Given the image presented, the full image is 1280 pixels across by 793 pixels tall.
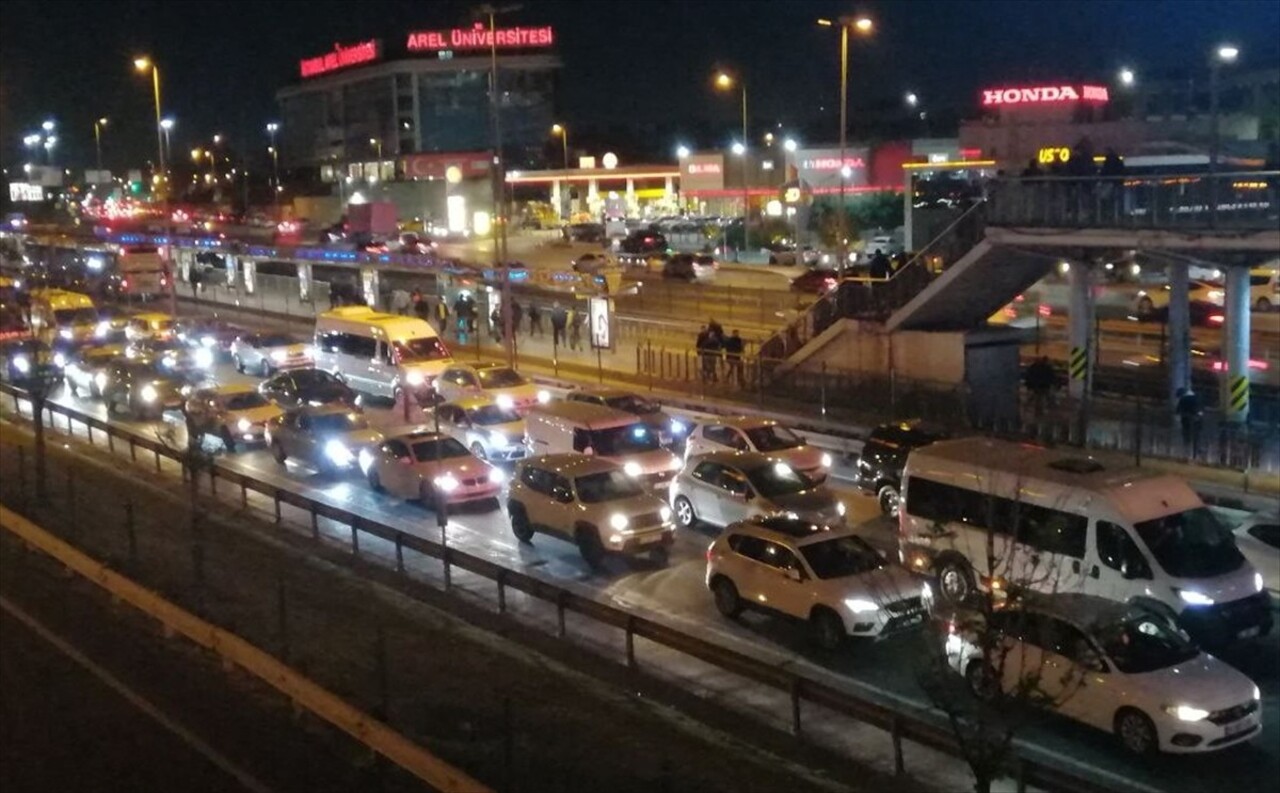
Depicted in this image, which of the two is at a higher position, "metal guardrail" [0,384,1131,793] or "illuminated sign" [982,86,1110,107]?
"illuminated sign" [982,86,1110,107]

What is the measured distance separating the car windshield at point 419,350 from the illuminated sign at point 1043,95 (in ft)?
121

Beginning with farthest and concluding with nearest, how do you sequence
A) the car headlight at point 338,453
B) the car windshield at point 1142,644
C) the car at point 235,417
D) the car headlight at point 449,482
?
the car at point 235,417, the car headlight at point 338,453, the car headlight at point 449,482, the car windshield at point 1142,644

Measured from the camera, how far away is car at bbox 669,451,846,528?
22.3 meters

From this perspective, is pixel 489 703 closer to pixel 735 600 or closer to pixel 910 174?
pixel 735 600

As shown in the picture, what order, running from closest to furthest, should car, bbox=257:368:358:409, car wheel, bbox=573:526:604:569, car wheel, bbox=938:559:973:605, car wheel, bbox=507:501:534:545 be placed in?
car wheel, bbox=938:559:973:605 → car wheel, bbox=573:526:604:569 → car wheel, bbox=507:501:534:545 → car, bbox=257:368:358:409

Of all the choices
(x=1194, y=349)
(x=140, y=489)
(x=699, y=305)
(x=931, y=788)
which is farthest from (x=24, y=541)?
(x=699, y=305)

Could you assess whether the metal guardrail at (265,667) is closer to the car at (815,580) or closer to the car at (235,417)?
the car at (815,580)

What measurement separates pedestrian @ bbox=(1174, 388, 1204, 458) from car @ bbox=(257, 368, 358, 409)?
18.5 m

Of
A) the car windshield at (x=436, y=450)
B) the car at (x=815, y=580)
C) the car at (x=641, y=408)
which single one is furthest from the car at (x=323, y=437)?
the car at (x=815, y=580)

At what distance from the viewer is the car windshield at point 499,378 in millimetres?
34031

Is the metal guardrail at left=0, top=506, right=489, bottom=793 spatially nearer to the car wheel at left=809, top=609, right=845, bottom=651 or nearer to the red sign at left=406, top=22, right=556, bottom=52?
the car wheel at left=809, top=609, right=845, bottom=651

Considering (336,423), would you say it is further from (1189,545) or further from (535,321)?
(535,321)

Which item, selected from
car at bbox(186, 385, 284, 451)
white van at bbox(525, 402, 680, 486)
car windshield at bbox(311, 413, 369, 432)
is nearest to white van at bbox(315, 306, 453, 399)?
car at bbox(186, 385, 284, 451)

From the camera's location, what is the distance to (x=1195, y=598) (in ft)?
55.9
